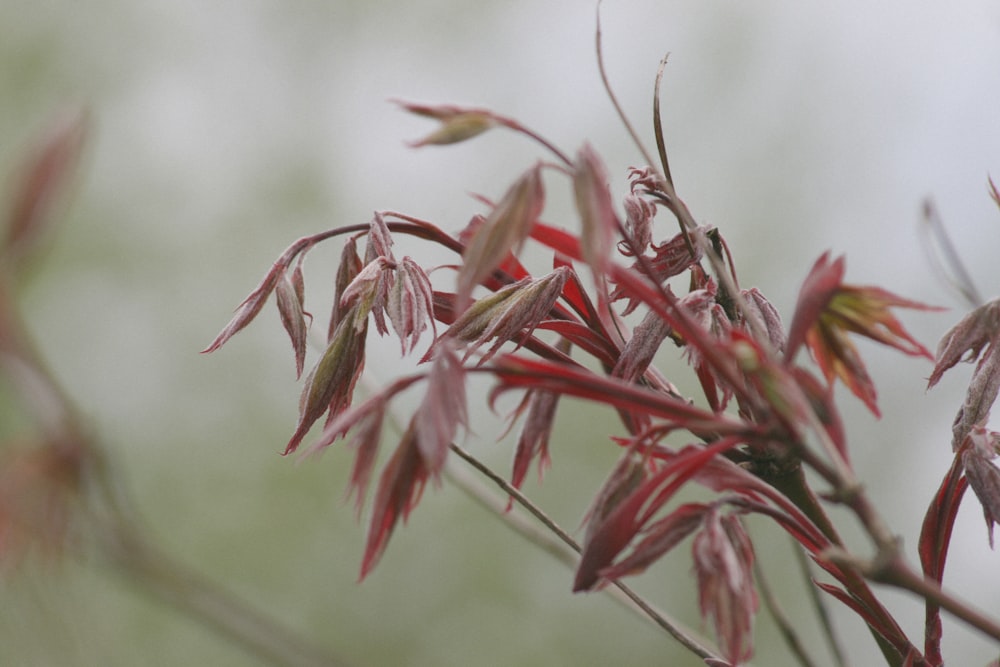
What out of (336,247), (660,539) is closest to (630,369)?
(660,539)

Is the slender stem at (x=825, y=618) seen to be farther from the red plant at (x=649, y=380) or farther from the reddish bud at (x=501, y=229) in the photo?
the reddish bud at (x=501, y=229)

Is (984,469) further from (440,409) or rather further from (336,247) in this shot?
(336,247)

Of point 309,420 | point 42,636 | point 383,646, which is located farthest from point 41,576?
point 383,646

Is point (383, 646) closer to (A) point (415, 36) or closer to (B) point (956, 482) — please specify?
(A) point (415, 36)

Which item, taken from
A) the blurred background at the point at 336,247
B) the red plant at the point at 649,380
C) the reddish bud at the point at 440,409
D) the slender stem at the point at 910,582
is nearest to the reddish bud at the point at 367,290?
the red plant at the point at 649,380

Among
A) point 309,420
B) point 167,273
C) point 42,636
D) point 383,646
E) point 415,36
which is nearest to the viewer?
point 42,636

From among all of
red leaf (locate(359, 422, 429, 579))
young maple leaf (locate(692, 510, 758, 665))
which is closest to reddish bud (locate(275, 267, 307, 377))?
red leaf (locate(359, 422, 429, 579))

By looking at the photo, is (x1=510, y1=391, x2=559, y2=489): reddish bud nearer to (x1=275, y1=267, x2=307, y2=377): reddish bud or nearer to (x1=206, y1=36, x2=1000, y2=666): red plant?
(x1=206, y1=36, x2=1000, y2=666): red plant
